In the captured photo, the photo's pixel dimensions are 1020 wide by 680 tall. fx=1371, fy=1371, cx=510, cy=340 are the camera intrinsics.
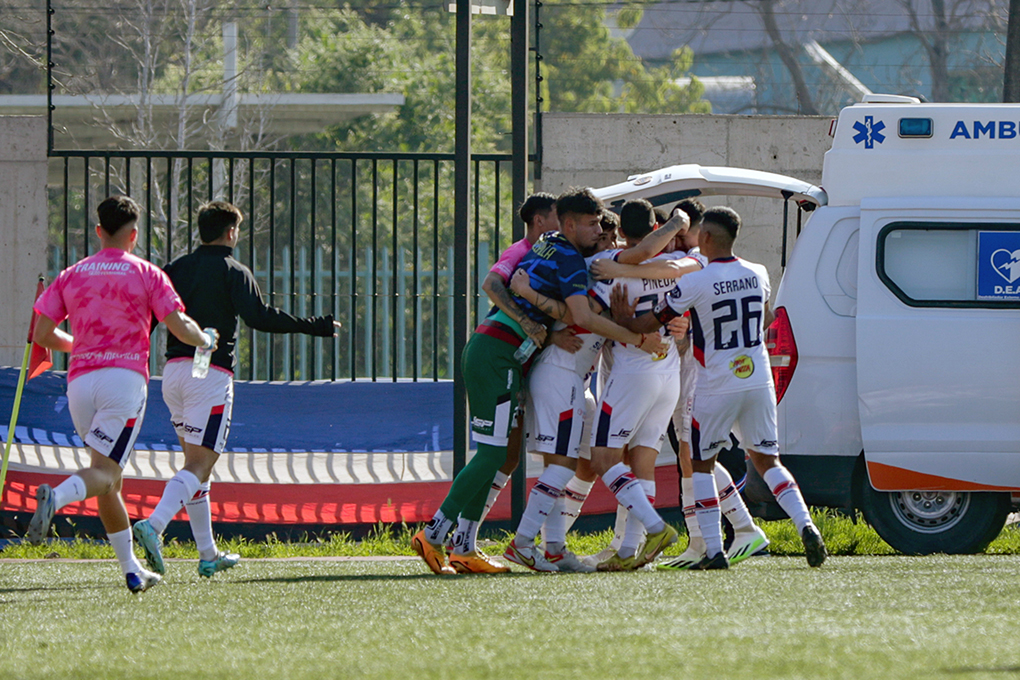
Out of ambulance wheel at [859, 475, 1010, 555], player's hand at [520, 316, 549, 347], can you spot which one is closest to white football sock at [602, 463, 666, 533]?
player's hand at [520, 316, 549, 347]

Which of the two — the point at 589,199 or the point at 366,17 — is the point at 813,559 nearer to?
the point at 589,199

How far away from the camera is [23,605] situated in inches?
211

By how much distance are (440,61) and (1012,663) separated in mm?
23772

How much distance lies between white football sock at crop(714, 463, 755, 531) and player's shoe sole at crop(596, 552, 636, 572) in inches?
22.1

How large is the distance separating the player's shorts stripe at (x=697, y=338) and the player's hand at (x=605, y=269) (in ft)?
1.25

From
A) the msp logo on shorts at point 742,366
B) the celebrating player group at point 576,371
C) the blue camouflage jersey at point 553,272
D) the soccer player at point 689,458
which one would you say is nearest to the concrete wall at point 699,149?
the soccer player at point 689,458

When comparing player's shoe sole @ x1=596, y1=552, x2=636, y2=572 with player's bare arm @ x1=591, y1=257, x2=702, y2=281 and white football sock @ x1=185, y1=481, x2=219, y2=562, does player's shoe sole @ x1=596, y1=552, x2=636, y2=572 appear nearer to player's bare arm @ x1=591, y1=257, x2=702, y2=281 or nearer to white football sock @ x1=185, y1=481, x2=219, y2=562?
player's bare arm @ x1=591, y1=257, x2=702, y2=281

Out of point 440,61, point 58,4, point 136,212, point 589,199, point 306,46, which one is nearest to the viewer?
point 136,212

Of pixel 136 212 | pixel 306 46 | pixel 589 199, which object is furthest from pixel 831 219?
pixel 306 46

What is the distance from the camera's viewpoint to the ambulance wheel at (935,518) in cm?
719

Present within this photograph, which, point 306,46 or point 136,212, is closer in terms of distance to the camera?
point 136,212

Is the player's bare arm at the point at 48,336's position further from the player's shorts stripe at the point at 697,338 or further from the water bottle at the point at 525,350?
the player's shorts stripe at the point at 697,338

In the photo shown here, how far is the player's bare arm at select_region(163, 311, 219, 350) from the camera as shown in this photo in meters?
5.67

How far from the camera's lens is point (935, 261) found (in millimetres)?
7148
